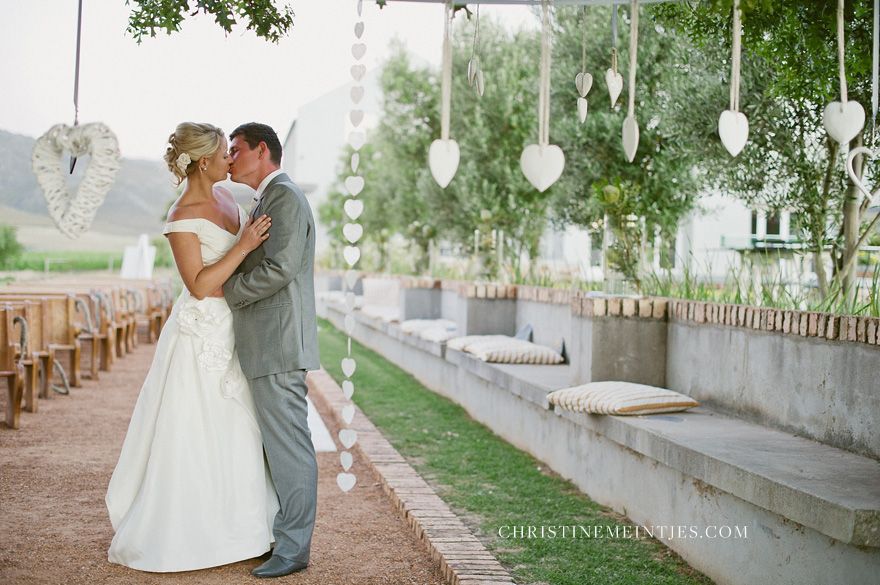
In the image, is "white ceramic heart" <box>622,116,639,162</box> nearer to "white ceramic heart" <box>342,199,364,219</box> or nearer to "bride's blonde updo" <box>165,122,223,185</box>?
"white ceramic heart" <box>342,199,364,219</box>

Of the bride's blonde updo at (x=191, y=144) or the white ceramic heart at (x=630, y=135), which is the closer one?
the white ceramic heart at (x=630, y=135)

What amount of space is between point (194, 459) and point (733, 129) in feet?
8.75

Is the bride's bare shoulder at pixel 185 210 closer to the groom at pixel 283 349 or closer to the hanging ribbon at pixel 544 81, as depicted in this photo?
the groom at pixel 283 349

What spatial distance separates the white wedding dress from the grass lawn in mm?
1280

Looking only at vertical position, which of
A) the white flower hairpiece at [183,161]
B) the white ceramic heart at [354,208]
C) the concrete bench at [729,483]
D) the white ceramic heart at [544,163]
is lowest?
the concrete bench at [729,483]

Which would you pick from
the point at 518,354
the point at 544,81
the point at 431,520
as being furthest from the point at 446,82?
the point at 518,354

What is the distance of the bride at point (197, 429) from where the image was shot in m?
4.18

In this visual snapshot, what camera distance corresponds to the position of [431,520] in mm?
4945

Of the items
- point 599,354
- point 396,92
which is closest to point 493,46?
point 396,92

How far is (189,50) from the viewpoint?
28.0 ft

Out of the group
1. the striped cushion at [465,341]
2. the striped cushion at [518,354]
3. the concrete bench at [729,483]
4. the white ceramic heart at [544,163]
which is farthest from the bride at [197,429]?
the striped cushion at [465,341]

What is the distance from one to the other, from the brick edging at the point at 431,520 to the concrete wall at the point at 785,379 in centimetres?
174

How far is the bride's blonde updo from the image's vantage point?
4.27 meters

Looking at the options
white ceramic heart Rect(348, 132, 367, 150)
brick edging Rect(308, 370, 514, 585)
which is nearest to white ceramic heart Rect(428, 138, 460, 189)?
white ceramic heart Rect(348, 132, 367, 150)
